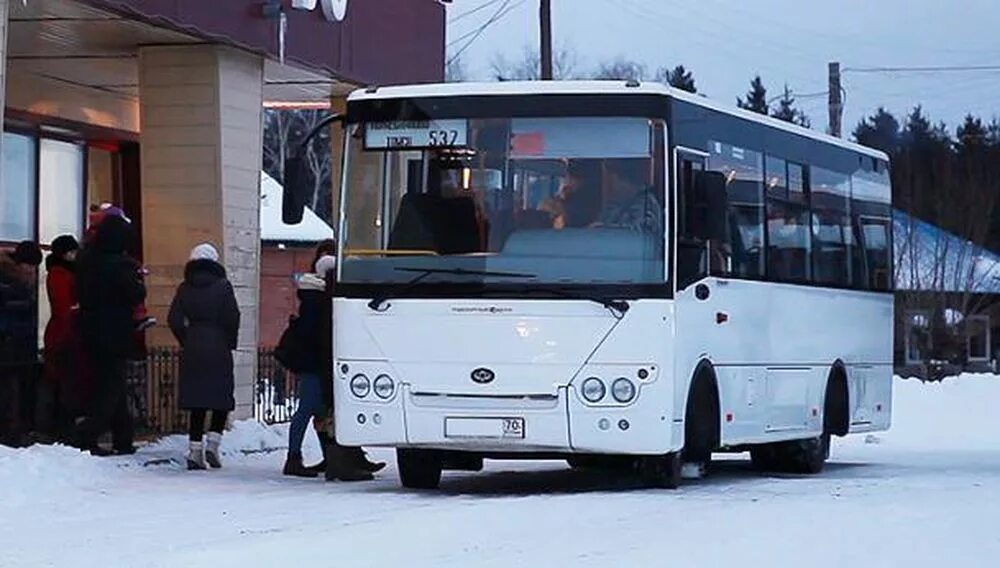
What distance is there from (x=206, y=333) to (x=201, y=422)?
0.81m

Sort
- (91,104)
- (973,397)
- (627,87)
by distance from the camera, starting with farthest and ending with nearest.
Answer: (973,397) → (91,104) → (627,87)

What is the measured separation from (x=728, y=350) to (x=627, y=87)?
2617 mm

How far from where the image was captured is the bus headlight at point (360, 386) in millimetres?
15477

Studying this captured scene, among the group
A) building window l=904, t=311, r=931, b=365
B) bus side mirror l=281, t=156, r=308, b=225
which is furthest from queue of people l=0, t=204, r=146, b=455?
building window l=904, t=311, r=931, b=365

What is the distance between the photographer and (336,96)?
2575 centimetres

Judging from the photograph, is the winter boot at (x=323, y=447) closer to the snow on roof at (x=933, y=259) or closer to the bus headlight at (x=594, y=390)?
the bus headlight at (x=594, y=390)

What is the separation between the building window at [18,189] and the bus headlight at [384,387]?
7725 millimetres

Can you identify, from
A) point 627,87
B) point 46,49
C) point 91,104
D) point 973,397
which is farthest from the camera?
point 973,397

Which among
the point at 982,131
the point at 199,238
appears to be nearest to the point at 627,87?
the point at 199,238

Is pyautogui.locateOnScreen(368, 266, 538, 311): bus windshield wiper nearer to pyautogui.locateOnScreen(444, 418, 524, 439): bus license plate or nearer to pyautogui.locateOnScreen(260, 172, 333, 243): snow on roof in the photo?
pyautogui.locateOnScreen(444, 418, 524, 439): bus license plate

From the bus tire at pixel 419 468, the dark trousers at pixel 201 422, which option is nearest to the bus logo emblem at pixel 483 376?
the bus tire at pixel 419 468

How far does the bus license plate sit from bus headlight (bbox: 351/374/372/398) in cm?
68

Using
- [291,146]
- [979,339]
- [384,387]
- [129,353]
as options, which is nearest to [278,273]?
[291,146]

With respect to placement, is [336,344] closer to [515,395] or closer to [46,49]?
[515,395]
